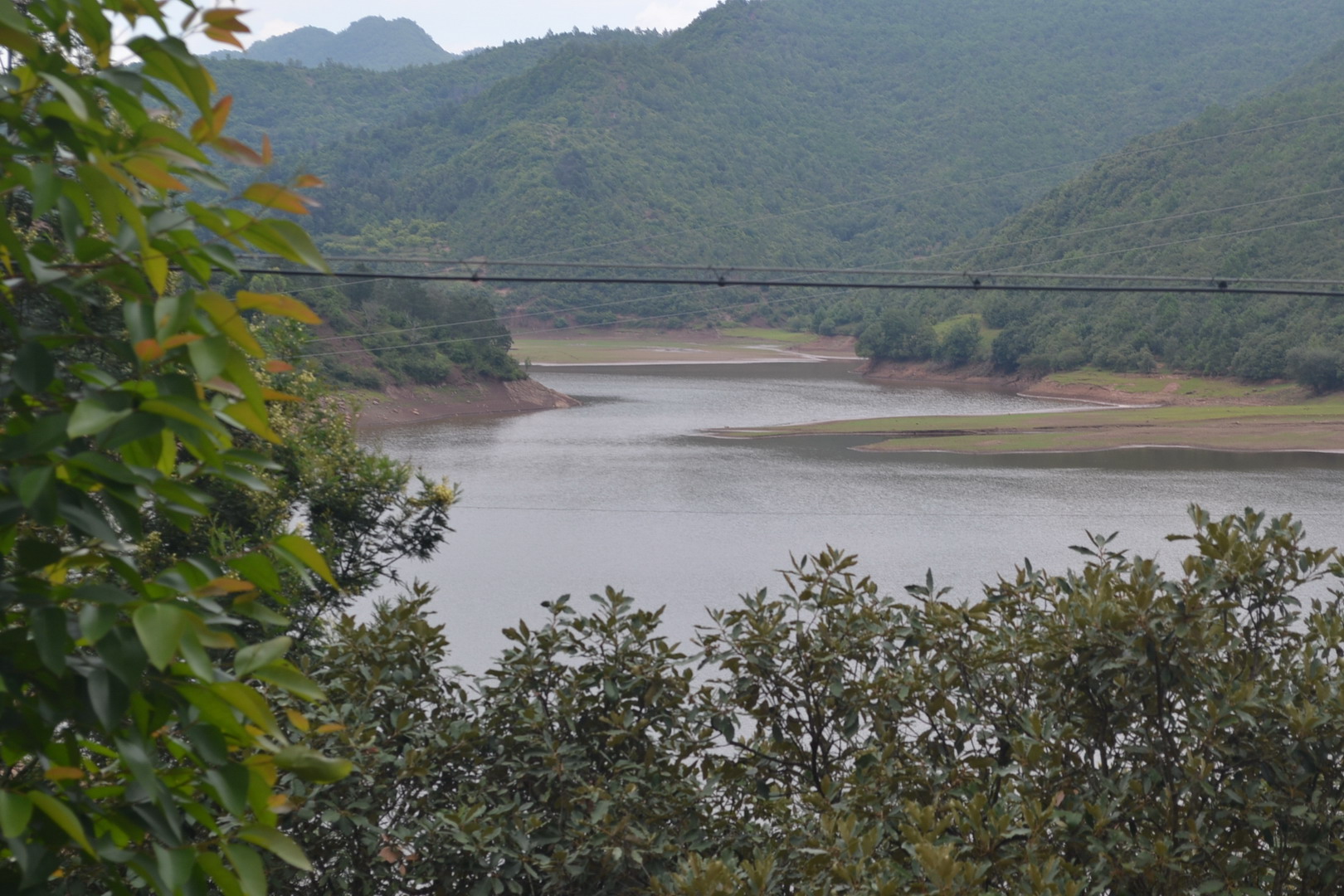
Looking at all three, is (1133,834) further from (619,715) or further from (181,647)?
(181,647)

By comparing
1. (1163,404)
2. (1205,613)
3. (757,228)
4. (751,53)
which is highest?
(751,53)

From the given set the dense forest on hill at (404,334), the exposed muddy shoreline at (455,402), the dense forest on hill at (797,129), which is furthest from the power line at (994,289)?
the dense forest on hill at (797,129)

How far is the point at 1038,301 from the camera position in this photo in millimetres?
35156

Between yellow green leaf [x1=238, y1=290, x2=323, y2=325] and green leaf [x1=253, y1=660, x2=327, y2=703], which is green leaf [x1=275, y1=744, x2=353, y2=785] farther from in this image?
yellow green leaf [x1=238, y1=290, x2=323, y2=325]

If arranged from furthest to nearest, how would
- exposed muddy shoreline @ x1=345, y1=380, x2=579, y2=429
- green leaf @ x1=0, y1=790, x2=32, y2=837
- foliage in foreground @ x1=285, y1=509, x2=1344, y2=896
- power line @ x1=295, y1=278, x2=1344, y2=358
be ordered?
exposed muddy shoreline @ x1=345, y1=380, x2=579, y2=429, power line @ x1=295, y1=278, x2=1344, y2=358, foliage in foreground @ x1=285, y1=509, x2=1344, y2=896, green leaf @ x1=0, y1=790, x2=32, y2=837

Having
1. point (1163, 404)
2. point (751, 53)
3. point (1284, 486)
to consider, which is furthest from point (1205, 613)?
point (751, 53)

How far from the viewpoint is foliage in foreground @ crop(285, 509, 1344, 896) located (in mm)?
2439

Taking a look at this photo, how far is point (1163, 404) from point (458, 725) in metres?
27.3

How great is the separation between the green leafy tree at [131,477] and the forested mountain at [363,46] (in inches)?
5957

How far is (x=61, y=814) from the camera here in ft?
2.74

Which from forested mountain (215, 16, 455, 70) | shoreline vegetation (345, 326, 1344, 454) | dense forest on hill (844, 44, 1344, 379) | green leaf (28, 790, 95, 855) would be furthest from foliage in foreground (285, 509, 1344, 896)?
forested mountain (215, 16, 455, 70)

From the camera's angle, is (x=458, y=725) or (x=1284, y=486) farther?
(x=1284, y=486)

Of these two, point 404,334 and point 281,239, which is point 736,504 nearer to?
point 404,334

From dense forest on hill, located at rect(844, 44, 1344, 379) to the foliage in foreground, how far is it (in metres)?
25.4
